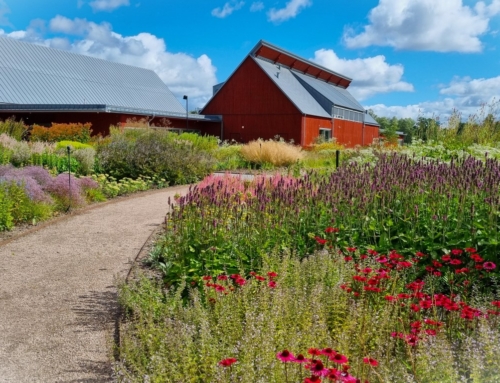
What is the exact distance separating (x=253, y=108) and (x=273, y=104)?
5.25 feet

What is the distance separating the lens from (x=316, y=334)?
10.6 feet

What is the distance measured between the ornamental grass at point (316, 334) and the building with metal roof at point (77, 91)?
2198cm

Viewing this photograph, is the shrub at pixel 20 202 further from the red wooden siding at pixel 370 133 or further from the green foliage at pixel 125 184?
the red wooden siding at pixel 370 133

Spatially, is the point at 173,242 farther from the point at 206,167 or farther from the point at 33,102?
the point at 33,102

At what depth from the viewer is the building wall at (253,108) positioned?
105 ft

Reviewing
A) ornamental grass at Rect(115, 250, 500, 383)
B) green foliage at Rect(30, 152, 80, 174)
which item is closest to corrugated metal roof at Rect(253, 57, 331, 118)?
green foliage at Rect(30, 152, 80, 174)

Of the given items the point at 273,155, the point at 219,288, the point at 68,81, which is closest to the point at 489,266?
the point at 219,288

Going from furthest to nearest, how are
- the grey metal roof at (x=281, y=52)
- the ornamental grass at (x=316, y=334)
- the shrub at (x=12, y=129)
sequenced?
1. the grey metal roof at (x=281, y=52)
2. the shrub at (x=12, y=129)
3. the ornamental grass at (x=316, y=334)

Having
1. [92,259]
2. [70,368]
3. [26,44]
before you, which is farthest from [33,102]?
[70,368]

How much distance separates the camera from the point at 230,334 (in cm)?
344

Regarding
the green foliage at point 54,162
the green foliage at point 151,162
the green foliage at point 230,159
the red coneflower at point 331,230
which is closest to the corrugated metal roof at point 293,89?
the green foliage at point 230,159

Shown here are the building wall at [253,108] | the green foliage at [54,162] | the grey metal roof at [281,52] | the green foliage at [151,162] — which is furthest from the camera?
the grey metal roof at [281,52]

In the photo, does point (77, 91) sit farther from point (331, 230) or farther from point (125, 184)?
point (331, 230)

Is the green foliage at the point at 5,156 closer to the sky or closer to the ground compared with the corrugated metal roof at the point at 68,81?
closer to the ground
